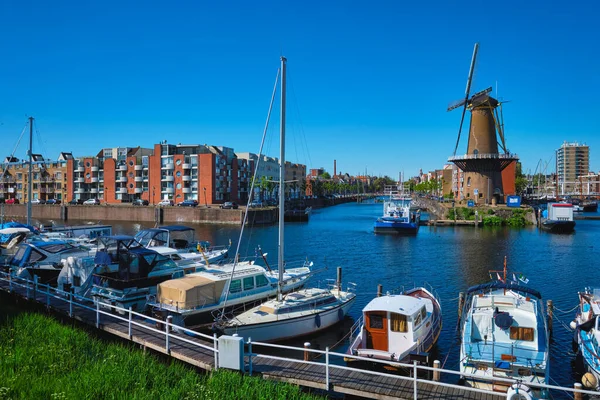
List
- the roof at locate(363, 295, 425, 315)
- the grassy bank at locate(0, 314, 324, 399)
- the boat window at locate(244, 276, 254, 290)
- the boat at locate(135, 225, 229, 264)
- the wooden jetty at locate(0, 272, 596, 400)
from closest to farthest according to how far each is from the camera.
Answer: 1. the grassy bank at locate(0, 314, 324, 399)
2. the wooden jetty at locate(0, 272, 596, 400)
3. the roof at locate(363, 295, 425, 315)
4. the boat window at locate(244, 276, 254, 290)
5. the boat at locate(135, 225, 229, 264)

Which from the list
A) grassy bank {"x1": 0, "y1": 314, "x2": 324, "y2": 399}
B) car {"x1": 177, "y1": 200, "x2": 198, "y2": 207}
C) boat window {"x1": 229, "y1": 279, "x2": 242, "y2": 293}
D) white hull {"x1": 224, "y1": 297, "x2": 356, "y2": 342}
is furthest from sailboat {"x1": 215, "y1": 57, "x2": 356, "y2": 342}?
car {"x1": 177, "y1": 200, "x2": 198, "y2": 207}

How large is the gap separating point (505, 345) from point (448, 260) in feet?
109

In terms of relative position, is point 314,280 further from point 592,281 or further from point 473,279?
point 592,281

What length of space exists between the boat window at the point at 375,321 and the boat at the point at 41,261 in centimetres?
2070

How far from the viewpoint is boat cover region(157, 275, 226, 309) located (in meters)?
23.0

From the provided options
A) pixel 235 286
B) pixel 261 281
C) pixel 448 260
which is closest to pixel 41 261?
pixel 235 286

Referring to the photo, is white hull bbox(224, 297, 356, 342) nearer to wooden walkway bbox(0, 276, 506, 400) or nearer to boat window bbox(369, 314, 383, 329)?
boat window bbox(369, 314, 383, 329)

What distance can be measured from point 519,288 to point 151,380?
17.2 metres

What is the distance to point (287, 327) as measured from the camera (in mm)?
22375

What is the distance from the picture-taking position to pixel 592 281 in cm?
3850

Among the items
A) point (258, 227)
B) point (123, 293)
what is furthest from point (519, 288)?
point (258, 227)

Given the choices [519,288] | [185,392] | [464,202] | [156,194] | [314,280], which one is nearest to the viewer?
[185,392]

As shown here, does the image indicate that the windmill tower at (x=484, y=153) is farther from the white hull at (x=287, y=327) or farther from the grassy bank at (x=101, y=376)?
the grassy bank at (x=101, y=376)

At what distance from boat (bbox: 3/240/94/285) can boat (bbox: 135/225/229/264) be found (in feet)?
18.2
